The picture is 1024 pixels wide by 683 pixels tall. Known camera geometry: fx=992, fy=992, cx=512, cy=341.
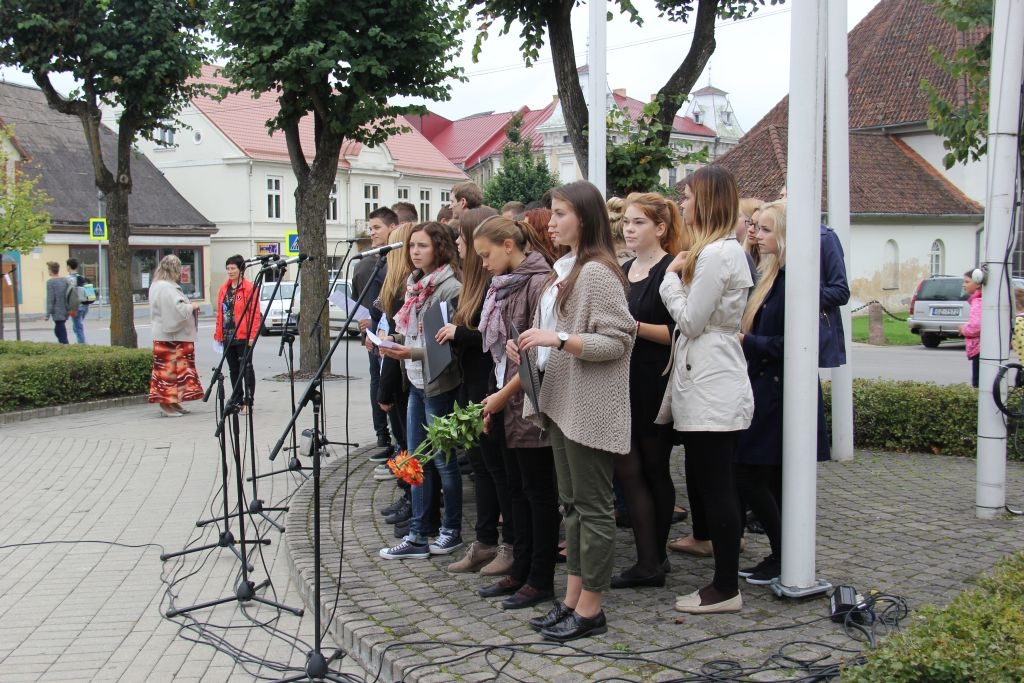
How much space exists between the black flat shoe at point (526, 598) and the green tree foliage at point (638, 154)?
213 inches

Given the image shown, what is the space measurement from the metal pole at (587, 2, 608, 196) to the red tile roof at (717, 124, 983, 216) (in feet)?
78.7

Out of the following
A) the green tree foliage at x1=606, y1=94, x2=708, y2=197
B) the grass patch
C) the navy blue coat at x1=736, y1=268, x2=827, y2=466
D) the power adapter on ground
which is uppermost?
the green tree foliage at x1=606, y1=94, x2=708, y2=197

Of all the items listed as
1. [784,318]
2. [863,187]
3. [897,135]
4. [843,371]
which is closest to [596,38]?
[843,371]

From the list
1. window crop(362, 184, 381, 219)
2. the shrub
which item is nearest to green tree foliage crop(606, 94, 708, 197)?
the shrub

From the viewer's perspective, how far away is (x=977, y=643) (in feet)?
10.3

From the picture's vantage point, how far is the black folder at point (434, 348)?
5270 mm

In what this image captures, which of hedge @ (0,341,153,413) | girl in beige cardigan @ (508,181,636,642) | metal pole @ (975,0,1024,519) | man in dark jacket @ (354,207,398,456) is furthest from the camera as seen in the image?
hedge @ (0,341,153,413)

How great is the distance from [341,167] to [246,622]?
4524 cm

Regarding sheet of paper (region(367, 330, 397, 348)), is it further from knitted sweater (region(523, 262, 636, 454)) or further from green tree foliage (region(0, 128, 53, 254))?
green tree foliage (region(0, 128, 53, 254))

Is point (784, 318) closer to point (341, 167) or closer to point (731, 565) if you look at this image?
point (731, 565)

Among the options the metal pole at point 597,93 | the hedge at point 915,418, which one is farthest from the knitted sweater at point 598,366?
the hedge at point 915,418

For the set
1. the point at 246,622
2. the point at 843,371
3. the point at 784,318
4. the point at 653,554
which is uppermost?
the point at 784,318

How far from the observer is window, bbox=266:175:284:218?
4600 cm

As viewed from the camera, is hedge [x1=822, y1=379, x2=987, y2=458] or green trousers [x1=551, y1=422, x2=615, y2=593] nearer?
green trousers [x1=551, y1=422, x2=615, y2=593]
